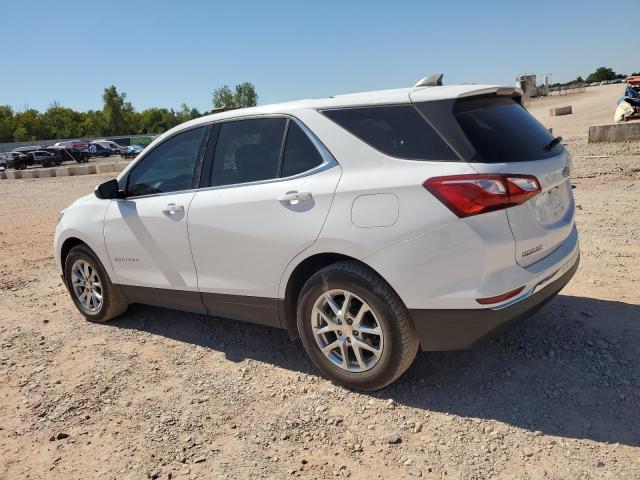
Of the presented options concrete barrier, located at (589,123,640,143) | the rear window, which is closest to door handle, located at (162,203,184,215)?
the rear window

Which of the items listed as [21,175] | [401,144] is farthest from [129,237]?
[21,175]

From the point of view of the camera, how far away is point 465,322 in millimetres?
2805

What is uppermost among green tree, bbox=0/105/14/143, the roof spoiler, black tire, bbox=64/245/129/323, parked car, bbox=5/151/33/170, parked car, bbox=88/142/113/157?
green tree, bbox=0/105/14/143

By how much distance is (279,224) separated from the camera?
10.9ft

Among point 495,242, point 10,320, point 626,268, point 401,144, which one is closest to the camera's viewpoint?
point 495,242

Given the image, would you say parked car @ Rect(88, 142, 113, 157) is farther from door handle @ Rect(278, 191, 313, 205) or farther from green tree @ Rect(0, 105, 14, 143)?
door handle @ Rect(278, 191, 313, 205)

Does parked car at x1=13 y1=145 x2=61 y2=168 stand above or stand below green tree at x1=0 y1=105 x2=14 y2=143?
below

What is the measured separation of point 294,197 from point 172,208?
→ 1204 mm

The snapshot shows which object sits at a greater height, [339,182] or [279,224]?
[339,182]

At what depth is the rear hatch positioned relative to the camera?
2.78 m

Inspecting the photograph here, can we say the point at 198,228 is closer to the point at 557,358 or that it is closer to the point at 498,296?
the point at 498,296

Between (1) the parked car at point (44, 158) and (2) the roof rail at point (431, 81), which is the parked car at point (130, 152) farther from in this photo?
(2) the roof rail at point (431, 81)

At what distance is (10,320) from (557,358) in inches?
203

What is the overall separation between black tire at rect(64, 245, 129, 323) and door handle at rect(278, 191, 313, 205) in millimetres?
2231
